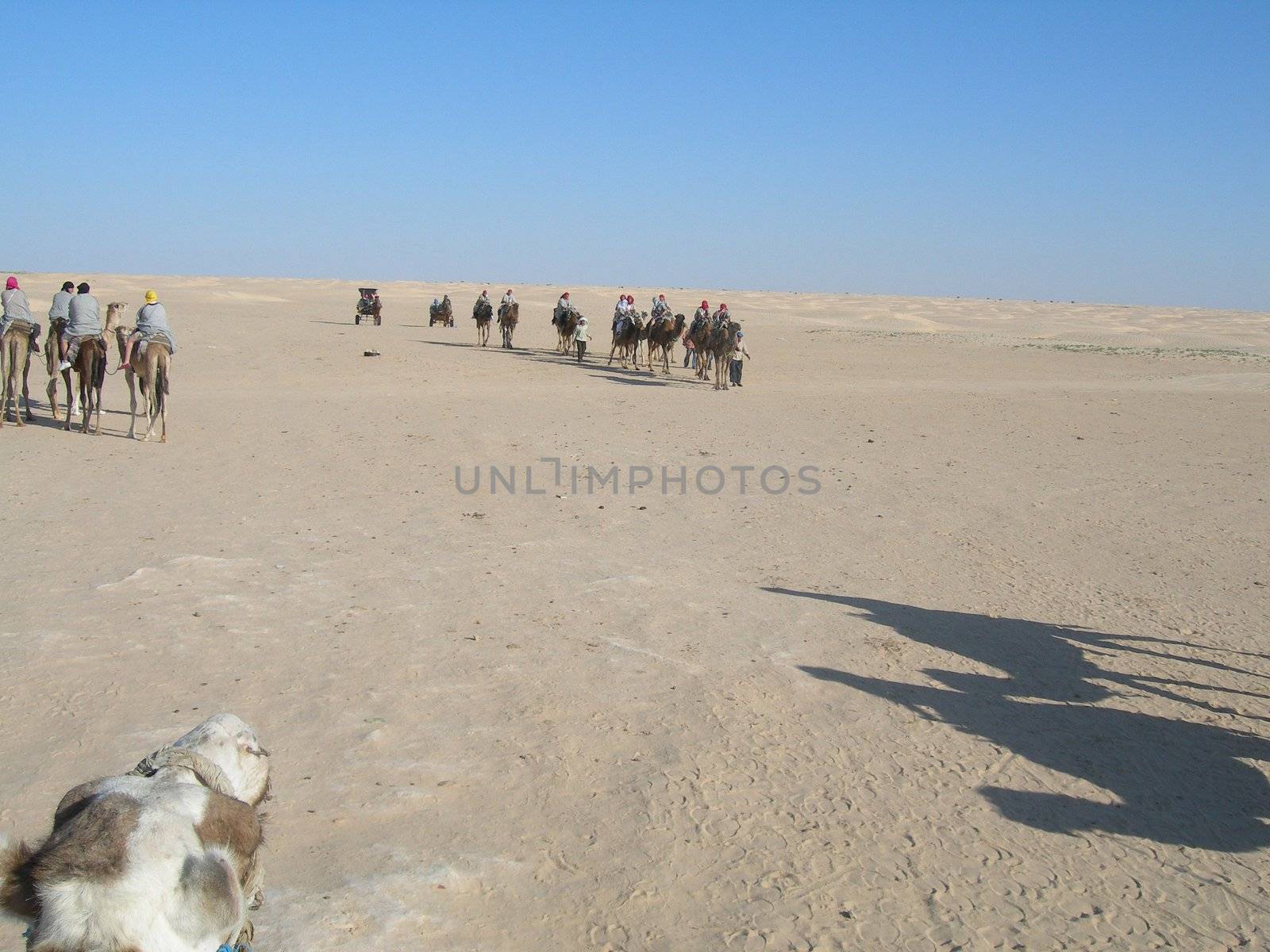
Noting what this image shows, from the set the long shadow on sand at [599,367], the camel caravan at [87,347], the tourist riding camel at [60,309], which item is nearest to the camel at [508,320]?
the long shadow on sand at [599,367]

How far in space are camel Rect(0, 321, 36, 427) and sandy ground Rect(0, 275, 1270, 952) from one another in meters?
0.67

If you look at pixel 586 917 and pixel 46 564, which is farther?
pixel 46 564

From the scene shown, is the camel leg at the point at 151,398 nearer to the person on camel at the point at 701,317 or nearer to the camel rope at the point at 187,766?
the camel rope at the point at 187,766

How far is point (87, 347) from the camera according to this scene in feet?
47.4

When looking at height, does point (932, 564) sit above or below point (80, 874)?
below

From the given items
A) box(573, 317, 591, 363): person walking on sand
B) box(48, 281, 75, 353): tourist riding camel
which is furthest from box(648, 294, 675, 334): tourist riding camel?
box(48, 281, 75, 353): tourist riding camel

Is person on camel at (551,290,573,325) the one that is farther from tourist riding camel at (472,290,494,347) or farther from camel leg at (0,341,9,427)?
camel leg at (0,341,9,427)

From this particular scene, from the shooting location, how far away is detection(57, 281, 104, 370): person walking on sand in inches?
565

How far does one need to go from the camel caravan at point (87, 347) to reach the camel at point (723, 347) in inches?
497

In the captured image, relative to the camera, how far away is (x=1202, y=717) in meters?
6.26

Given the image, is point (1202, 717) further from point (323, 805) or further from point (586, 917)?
point (323, 805)

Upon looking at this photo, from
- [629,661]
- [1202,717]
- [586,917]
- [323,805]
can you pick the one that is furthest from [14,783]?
[1202,717]

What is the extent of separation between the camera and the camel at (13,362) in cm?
1470

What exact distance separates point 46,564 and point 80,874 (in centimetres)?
694
